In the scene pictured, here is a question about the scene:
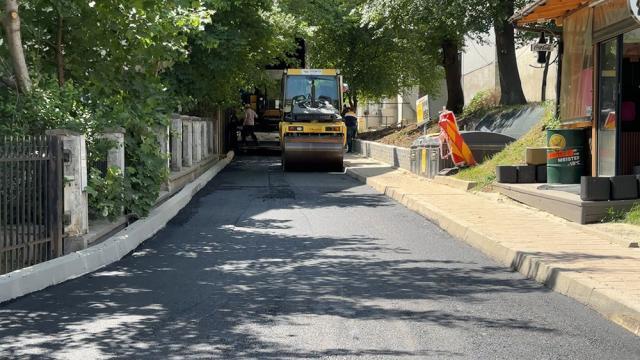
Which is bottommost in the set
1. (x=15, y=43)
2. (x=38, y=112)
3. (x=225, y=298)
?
(x=225, y=298)

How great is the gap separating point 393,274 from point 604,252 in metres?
2.28

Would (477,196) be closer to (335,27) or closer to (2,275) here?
(2,275)

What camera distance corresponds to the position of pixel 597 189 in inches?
418

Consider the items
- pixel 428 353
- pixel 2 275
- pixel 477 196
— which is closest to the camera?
pixel 428 353

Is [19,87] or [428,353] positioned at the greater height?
[19,87]

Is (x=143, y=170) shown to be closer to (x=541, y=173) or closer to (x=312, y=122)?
(x=541, y=173)

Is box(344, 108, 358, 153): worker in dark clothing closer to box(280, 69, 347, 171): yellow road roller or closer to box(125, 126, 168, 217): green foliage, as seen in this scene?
box(280, 69, 347, 171): yellow road roller

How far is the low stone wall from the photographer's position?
77.8 feet

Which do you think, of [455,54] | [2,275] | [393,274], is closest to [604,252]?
[393,274]

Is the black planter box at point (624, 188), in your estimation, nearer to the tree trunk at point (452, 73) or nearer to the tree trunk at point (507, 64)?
the tree trunk at point (507, 64)

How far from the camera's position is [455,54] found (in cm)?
3406

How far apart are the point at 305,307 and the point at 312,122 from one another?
18343mm

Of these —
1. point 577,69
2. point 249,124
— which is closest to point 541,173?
point 577,69

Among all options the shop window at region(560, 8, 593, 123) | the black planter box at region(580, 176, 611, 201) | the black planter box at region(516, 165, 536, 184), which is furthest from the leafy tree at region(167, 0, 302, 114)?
the black planter box at region(580, 176, 611, 201)
